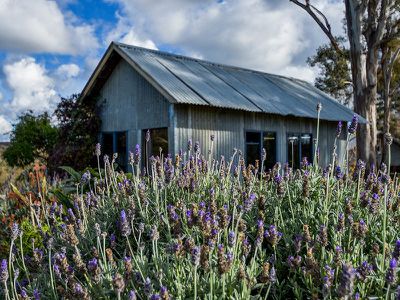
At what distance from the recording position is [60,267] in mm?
2576

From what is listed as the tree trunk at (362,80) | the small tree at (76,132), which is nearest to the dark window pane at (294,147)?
the tree trunk at (362,80)

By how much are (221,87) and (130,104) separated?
116 inches

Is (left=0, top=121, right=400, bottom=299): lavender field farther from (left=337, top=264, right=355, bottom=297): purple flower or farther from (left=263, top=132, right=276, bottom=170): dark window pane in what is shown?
(left=263, top=132, right=276, bottom=170): dark window pane

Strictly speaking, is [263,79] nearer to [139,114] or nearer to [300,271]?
[139,114]

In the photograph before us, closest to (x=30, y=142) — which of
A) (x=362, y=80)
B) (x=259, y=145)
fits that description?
(x=259, y=145)

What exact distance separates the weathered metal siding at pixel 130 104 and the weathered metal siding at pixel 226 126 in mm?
643

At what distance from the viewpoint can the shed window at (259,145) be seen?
15141 millimetres

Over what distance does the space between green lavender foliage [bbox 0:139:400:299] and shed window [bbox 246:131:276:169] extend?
10.4 metres

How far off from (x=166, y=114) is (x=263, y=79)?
23.6 feet

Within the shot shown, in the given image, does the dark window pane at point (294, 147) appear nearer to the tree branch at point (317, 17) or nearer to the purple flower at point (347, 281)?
the tree branch at point (317, 17)

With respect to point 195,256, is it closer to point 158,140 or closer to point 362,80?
point 158,140

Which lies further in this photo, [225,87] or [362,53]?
[362,53]

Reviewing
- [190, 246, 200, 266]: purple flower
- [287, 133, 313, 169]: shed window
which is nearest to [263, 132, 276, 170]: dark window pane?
[287, 133, 313, 169]: shed window

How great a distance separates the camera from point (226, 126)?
1419cm
